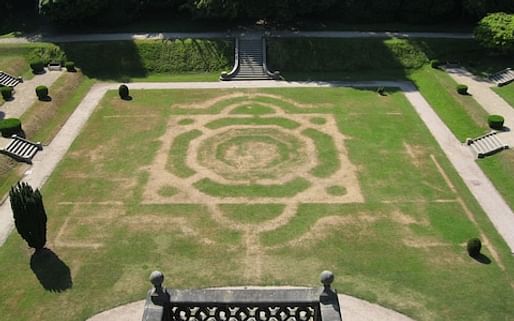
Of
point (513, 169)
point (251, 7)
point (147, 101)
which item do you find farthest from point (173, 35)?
point (513, 169)

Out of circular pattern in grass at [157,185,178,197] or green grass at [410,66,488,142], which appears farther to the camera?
green grass at [410,66,488,142]

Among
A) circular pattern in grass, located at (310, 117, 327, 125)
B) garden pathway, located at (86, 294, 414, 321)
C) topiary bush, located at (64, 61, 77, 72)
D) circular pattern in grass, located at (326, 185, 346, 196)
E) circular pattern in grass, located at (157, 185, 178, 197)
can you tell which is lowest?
circular pattern in grass, located at (310, 117, 327, 125)

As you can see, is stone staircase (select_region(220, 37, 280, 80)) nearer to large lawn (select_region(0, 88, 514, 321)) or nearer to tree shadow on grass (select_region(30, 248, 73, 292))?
large lawn (select_region(0, 88, 514, 321))

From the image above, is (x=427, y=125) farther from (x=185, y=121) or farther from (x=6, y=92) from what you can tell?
(x=6, y=92)

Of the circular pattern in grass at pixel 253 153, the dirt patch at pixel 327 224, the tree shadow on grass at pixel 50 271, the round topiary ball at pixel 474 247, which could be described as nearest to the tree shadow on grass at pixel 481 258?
the round topiary ball at pixel 474 247

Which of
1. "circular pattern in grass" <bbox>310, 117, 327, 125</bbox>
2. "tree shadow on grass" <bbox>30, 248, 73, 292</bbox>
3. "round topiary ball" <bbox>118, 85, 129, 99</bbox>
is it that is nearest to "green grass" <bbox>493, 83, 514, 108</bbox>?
"circular pattern in grass" <bbox>310, 117, 327, 125</bbox>

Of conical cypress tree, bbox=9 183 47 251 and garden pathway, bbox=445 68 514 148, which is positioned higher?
conical cypress tree, bbox=9 183 47 251

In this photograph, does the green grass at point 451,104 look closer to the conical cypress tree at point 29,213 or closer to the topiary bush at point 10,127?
the conical cypress tree at point 29,213
